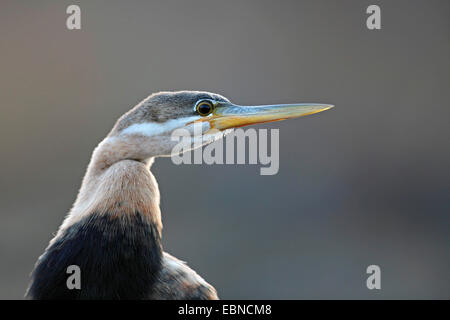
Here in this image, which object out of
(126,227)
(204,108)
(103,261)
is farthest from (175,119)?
(103,261)

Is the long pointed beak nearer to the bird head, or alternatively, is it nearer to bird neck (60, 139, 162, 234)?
the bird head

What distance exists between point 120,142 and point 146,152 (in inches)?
3.1

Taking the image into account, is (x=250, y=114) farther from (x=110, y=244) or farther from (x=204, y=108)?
(x=110, y=244)

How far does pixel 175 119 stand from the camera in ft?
4.85

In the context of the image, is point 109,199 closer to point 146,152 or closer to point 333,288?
point 146,152

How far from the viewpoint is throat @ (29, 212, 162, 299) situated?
1.33 meters

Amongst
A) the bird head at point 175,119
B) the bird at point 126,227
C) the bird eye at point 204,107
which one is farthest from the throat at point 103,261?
the bird eye at point 204,107

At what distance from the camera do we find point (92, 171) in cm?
145

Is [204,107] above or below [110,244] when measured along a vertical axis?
above

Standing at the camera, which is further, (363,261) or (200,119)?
(363,261)

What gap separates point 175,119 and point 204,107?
105 millimetres

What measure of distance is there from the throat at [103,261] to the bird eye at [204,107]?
0.37m
